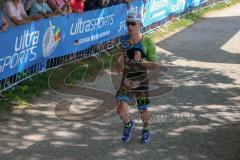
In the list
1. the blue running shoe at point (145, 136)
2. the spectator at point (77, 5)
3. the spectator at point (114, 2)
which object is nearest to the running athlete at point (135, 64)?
the blue running shoe at point (145, 136)

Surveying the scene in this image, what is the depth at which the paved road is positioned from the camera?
6719 mm

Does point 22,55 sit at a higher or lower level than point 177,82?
higher

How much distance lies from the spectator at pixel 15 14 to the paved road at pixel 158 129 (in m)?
1.56

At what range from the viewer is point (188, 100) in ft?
31.5

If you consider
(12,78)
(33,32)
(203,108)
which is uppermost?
(33,32)

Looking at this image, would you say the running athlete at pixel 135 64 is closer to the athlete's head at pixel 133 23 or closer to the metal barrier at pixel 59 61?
the athlete's head at pixel 133 23

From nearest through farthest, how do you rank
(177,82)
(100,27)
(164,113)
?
(164,113) < (177,82) < (100,27)

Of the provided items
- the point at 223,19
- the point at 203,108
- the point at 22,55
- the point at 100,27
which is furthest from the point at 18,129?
the point at 223,19

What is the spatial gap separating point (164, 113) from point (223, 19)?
48.7 feet

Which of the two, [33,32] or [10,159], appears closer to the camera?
[10,159]

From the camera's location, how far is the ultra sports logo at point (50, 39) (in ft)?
31.6

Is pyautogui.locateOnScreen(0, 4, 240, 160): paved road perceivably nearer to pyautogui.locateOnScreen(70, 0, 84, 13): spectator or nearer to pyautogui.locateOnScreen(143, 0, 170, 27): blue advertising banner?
pyautogui.locateOnScreen(70, 0, 84, 13): spectator

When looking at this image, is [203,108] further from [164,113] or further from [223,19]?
[223,19]

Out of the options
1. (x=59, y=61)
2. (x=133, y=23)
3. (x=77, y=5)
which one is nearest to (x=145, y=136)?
(x=133, y=23)
